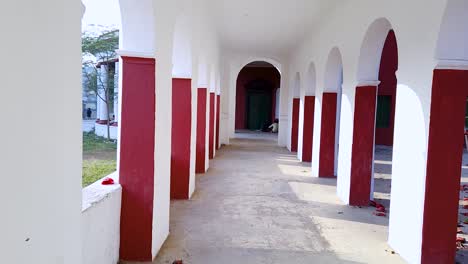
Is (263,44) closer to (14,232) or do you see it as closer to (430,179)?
(430,179)

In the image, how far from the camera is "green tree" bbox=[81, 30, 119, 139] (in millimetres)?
15609

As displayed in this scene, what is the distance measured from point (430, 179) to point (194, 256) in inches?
106

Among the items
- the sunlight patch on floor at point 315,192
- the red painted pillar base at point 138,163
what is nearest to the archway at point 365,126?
the sunlight patch on floor at point 315,192

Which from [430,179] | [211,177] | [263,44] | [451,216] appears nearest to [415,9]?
[430,179]

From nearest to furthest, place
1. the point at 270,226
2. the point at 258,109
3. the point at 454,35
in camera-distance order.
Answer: the point at 454,35 < the point at 270,226 < the point at 258,109

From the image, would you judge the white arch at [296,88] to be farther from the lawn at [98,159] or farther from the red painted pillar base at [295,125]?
the lawn at [98,159]

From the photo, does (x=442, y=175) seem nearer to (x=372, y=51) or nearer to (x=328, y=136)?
(x=372, y=51)

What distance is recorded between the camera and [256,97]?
27.8m

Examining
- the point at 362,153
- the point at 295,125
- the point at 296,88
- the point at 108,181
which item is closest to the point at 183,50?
the point at 108,181

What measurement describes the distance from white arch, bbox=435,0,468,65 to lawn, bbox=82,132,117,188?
578cm

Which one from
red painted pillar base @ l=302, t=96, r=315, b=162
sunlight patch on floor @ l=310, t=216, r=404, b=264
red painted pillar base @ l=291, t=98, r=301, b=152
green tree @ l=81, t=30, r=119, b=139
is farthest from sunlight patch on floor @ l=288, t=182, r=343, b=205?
green tree @ l=81, t=30, r=119, b=139

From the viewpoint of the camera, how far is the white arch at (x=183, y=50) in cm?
630

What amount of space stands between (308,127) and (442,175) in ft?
26.1

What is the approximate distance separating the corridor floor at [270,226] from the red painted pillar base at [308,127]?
2.92m
